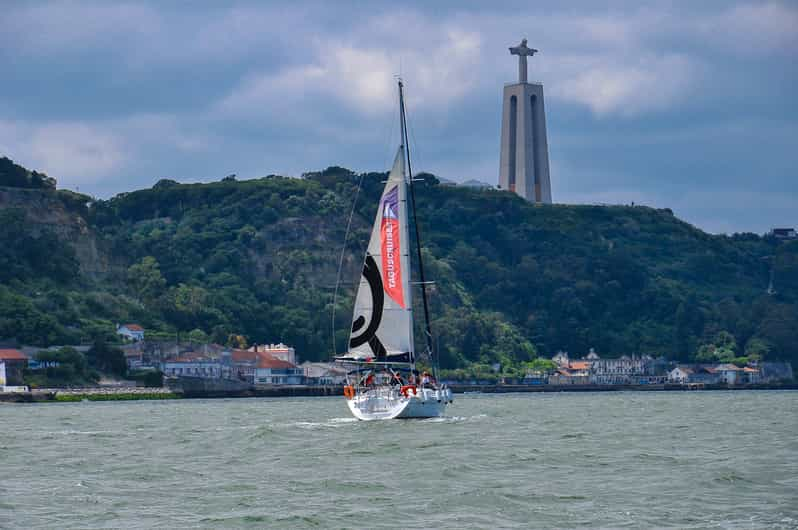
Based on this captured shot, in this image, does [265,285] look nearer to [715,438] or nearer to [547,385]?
[547,385]

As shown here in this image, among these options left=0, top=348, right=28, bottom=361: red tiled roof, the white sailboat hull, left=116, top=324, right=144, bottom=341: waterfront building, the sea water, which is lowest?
the sea water

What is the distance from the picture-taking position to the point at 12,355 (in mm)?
128375

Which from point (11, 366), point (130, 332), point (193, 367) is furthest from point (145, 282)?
point (11, 366)

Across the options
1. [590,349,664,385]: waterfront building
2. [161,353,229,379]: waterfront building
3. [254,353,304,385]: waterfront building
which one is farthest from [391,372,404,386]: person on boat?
[590,349,664,385]: waterfront building

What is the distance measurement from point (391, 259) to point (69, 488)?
25899 mm

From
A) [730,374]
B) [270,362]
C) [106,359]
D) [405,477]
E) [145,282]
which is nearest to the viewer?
[405,477]

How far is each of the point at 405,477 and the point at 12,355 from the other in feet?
322

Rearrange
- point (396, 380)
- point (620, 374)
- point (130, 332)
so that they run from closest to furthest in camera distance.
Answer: point (396, 380) < point (130, 332) < point (620, 374)

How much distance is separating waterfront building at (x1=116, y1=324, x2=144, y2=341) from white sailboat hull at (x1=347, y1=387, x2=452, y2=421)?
97765 millimetres

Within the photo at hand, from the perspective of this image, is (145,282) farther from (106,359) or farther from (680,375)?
(680,375)

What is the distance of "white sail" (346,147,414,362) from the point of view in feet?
192

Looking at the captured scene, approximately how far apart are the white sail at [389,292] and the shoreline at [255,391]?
61416mm

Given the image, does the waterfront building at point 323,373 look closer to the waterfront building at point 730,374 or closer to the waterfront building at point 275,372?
the waterfront building at point 275,372

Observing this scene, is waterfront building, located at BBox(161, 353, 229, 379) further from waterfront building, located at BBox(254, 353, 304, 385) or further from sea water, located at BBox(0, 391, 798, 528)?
sea water, located at BBox(0, 391, 798, 528)
